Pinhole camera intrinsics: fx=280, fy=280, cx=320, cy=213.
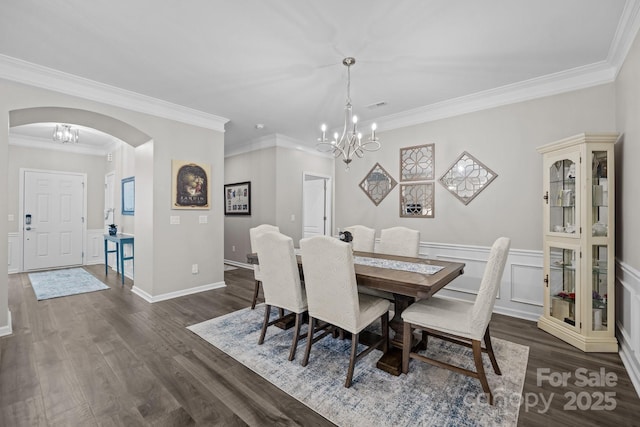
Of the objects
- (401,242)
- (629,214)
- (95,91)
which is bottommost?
(401,242)

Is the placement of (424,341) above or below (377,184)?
below

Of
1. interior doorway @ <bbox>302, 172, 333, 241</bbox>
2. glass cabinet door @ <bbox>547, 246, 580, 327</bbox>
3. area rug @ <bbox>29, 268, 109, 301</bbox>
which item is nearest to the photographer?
glass cabinet door @ <bbox>547, 246, 580, 327</bbox>

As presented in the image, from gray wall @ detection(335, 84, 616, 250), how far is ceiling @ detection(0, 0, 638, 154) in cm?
31

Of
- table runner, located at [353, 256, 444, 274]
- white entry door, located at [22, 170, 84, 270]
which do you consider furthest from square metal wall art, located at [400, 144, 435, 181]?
white entry door, located at [22, 170, 84, 270]

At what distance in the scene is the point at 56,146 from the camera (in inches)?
225

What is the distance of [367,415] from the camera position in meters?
1.67

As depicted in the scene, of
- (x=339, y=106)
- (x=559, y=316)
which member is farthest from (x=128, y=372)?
(x=559, y=316)

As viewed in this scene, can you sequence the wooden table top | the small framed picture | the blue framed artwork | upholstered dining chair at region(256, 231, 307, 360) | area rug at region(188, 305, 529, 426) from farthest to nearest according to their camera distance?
1. the small framed picture
2. the blue framed artwork
3. upholstered dining chair at region(256, 231, 307, 360)
4. the wooden table top
5. area rug at region(188, 305, 529, 426)

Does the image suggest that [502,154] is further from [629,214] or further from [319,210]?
[319,210]

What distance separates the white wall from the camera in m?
2.05

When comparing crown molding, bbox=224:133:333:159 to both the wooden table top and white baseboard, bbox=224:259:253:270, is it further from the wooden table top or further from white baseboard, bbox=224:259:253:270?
the wooden table top

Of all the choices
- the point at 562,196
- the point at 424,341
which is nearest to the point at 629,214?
the point at 562,196

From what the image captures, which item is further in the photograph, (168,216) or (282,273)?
(168,216)

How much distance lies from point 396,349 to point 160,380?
182 centimetres
